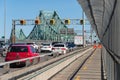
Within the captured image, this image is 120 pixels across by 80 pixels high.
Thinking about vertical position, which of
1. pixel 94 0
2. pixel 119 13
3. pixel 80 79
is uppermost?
pixel 94 0

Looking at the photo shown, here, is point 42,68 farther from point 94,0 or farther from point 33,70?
point 94,0

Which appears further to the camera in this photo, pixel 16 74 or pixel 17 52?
pixel 17 52

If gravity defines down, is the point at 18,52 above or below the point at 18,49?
below

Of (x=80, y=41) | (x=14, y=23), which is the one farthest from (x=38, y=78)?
(x=14, y=23)

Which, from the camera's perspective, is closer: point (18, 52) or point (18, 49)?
point (18, 52)

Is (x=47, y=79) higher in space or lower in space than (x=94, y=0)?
lower

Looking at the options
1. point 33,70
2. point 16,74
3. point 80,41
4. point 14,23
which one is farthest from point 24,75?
point 14,23

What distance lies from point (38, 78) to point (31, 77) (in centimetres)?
183

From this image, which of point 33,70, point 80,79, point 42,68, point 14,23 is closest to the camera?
point 33,70

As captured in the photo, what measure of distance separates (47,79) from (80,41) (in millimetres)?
91506

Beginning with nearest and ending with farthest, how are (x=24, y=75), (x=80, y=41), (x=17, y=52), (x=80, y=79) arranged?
(x=24, y=75)
(x=80, y=79)
(x=17, y=52)
(x=80, y=41)

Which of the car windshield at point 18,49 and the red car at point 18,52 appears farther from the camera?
the car windshield at point 18,49

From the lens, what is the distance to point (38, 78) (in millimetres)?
18781

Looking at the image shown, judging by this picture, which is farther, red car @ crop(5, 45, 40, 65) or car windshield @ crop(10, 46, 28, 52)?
car windshield @ crop(10, 46, 28, 52)
